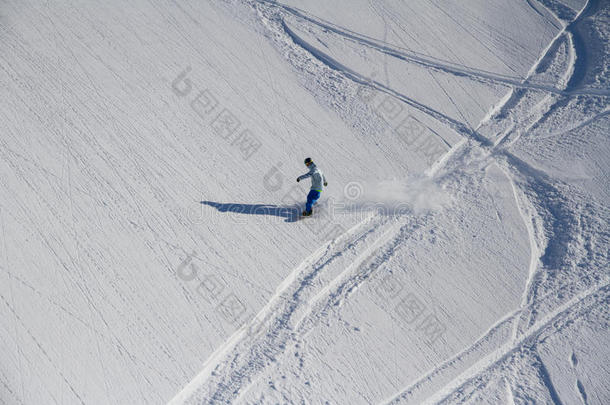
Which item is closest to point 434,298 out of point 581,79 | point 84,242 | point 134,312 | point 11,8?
point 134,312

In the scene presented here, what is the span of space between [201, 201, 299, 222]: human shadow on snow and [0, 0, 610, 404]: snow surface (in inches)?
3.0

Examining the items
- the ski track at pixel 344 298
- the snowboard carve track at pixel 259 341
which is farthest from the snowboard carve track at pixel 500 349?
the snowboard carve track at pixel 259 341

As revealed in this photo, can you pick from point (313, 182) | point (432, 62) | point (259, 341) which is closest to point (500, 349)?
point (259, 341)

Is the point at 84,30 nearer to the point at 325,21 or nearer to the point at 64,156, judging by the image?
the point at 64,156

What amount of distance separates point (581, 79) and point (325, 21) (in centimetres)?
641

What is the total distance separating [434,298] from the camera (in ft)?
24.1

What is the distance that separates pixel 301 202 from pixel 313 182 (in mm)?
915

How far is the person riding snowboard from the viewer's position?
757cm

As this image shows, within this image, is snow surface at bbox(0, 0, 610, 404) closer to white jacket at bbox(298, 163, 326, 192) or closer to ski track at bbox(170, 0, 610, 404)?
ski track at bbox(170, 0, 610, 404)

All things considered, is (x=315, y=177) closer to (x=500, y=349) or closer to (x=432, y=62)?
(x=500, y=349)

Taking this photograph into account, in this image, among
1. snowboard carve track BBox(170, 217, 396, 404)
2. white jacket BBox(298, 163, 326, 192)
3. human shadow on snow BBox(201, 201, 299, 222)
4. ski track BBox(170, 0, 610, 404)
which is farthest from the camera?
human shadow on snow BBox(201, 201, 299, 222)

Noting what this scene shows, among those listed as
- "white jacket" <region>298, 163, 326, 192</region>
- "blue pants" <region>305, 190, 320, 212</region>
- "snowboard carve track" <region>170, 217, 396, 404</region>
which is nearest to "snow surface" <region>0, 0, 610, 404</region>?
"snowboard carve track" <region>170, 217, 396, 404</region>

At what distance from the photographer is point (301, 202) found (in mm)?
8523

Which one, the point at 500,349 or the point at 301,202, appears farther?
the point at 301,202
